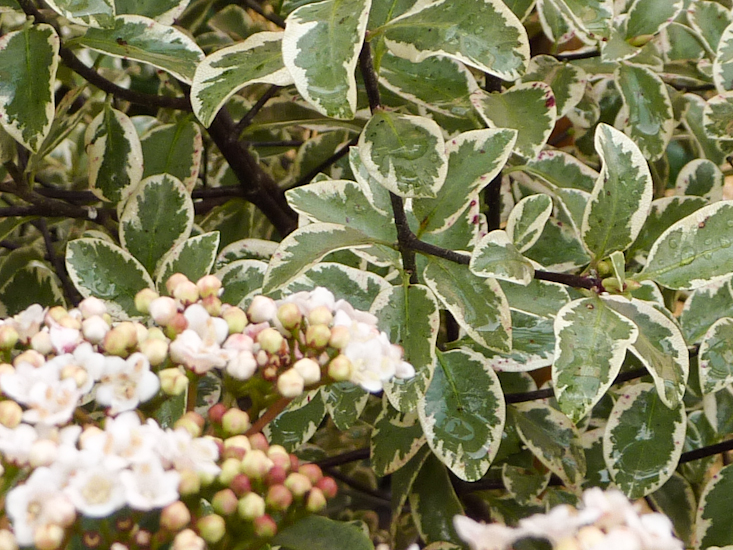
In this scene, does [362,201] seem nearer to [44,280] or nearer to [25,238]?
[44,280]

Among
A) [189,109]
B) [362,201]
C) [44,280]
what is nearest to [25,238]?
[44,280]

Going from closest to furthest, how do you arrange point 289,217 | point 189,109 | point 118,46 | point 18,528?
1. point 18,528
2. point 118,46
3. point 189,109
4. point 289,217

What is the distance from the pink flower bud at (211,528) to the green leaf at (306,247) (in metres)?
0.23

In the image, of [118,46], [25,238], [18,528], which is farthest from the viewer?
[25,238]

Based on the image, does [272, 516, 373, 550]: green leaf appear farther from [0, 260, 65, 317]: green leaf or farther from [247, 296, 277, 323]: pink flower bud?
[0, 260, 65, 317]: green leaf

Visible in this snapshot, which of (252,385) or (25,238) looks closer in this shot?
(252,385)

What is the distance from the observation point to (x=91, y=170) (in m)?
0.84

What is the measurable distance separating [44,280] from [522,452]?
0.61m

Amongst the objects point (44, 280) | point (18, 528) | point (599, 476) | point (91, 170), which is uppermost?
point (18, 528)

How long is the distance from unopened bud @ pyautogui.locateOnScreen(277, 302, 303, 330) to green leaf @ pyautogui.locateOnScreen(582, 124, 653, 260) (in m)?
0.30

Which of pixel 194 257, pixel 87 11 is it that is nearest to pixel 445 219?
pixel 194 257

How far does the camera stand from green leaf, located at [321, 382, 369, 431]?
73 cm

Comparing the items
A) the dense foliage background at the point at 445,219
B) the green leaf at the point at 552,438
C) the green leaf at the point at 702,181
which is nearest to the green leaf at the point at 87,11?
the dense foliage background at the point at 445,219

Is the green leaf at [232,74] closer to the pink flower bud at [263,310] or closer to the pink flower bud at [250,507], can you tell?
the pink flower bud at [263,310]
